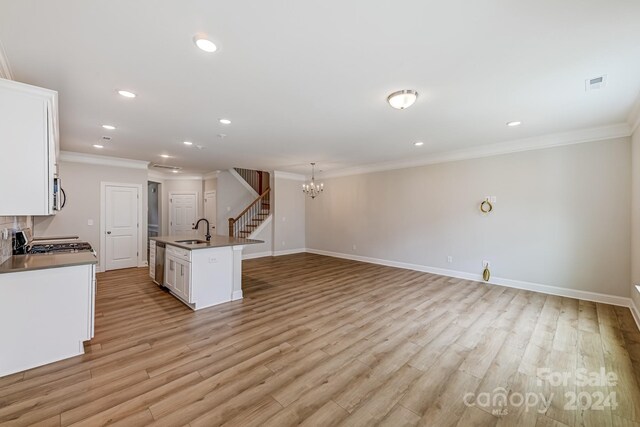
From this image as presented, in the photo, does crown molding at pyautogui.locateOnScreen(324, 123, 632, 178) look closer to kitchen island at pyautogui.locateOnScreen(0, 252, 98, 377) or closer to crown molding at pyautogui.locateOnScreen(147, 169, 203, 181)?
kitchen island at pyautogui.locateOnScreen(0, 252, 98, 377)

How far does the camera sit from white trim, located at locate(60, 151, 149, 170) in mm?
5507

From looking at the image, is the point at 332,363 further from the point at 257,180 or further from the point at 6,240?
the point at 257,180

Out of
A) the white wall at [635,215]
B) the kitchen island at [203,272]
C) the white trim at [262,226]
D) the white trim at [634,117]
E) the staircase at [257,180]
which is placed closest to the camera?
the white trim at [634,117]

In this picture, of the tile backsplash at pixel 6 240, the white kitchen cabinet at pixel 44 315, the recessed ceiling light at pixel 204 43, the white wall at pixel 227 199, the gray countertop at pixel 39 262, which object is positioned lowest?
the white kitchen cabinet at pixel 44 315

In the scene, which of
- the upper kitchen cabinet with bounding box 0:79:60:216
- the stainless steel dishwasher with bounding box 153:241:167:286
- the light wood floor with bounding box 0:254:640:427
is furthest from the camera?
the stainless steel dishwasher with bounding box 153:241:167:286

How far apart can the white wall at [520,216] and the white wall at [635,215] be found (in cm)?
14

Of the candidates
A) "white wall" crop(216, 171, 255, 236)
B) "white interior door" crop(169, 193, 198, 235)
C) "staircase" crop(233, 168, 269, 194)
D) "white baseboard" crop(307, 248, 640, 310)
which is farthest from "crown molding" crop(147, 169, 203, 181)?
"white baseboard" crop(307, 248, 640, 310)

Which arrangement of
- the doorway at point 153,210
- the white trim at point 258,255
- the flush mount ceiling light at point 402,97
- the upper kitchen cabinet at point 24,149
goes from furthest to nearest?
1. the doorway at point 153,210
2. the white trim at point 258,255
3. the flush mount ceiling light at point 402,97
4. the upper kitchen cabinet at point 24,149

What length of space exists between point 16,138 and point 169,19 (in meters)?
1.71

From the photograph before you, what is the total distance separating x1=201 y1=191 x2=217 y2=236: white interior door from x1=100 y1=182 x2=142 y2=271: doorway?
2344 millimetres

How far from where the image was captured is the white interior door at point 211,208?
337 inches

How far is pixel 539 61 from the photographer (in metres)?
2.25

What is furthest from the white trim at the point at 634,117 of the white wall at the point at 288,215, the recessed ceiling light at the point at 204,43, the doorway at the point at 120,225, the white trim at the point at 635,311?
the doorway at the point at 120,225

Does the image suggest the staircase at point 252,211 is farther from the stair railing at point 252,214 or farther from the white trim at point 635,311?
the white trim at point 635,311
